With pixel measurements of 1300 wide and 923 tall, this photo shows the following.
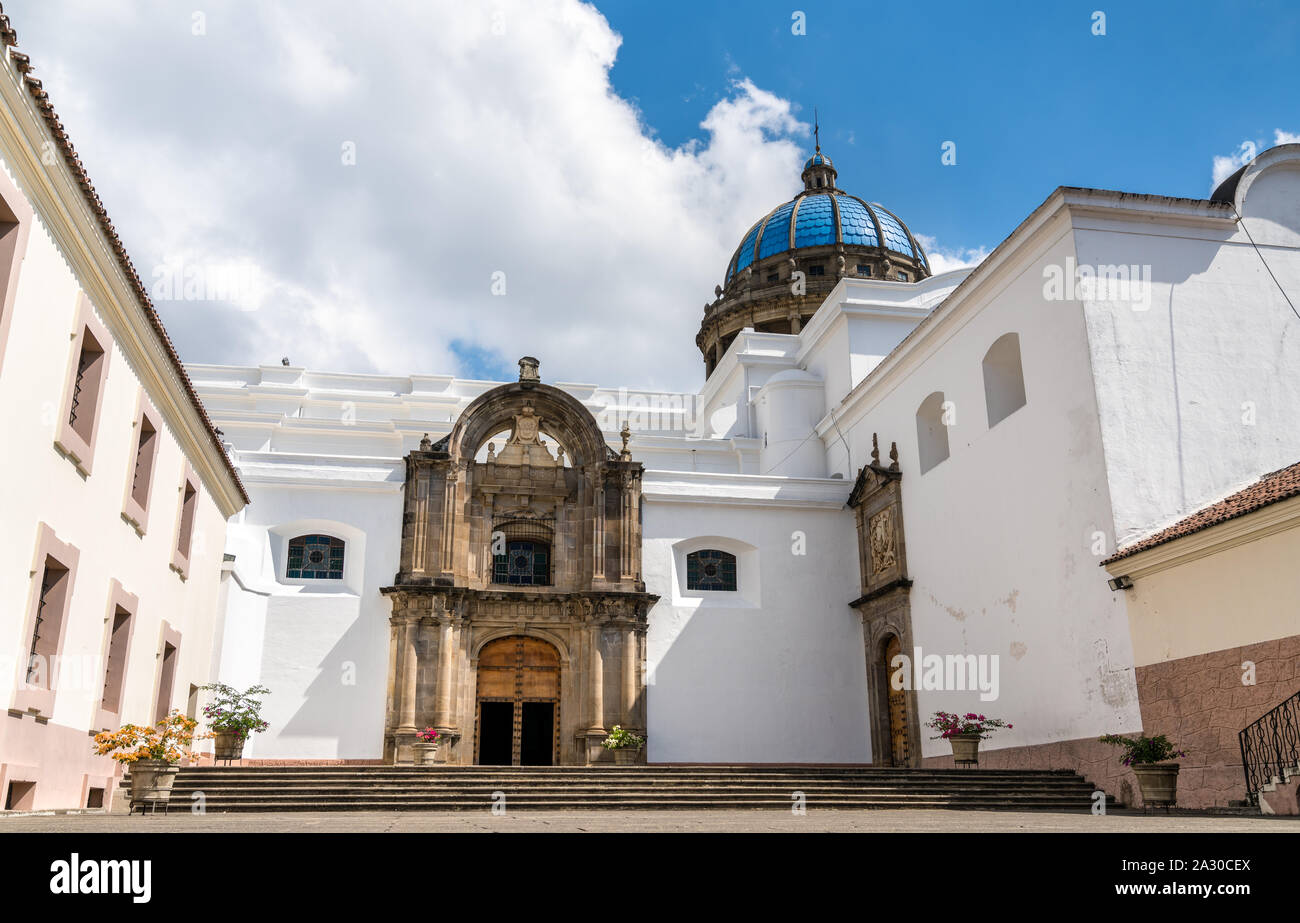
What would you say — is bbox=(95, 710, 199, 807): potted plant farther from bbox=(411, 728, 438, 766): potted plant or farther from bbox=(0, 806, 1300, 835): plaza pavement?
bbox=(411, 728, 438, 766): potted plant

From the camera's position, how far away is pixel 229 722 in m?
20.4

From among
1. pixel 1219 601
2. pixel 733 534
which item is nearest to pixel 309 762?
pixel 733 534

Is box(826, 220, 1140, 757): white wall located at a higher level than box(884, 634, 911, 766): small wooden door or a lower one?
higher

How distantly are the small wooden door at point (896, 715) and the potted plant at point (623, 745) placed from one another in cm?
574

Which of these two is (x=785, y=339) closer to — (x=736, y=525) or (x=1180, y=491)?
(x=736, y=525)

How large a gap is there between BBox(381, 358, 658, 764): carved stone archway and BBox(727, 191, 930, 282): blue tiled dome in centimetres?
1953

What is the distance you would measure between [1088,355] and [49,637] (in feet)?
50.9

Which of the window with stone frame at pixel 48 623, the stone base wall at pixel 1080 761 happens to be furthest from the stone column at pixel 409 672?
the stone base wall at pixel 1080 761

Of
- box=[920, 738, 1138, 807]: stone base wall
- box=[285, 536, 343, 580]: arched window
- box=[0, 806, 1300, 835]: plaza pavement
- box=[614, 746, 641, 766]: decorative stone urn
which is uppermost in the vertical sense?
box=[285, 536, 343, 580]: arched window

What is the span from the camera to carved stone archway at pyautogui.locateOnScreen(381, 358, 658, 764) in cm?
2338

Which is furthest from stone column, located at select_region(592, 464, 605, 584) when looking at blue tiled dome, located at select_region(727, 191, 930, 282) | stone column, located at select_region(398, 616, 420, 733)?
blue tiled dome, located at select_region(727, 191, 930, 282)

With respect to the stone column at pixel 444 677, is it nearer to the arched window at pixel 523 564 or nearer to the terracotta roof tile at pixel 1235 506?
the arched window at pixel 523 564

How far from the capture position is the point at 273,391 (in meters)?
32.8
